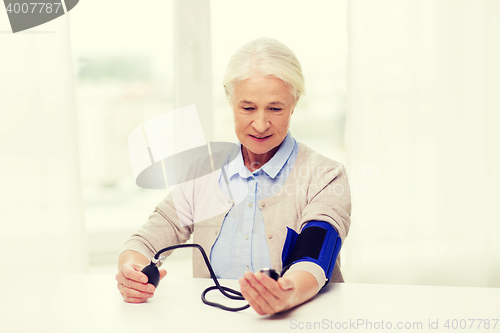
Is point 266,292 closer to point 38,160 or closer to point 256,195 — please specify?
point 256,195

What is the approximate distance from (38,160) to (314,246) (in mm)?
1106

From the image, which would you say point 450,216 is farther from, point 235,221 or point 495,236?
point 235,221

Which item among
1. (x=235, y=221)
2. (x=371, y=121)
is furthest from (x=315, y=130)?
(x=235, y=221)

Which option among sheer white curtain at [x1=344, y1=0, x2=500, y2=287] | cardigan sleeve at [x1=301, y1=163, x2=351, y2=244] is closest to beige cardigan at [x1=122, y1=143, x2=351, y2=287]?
cardigan sleeve at [x1=301, y1=163, x2=351, y2=244]

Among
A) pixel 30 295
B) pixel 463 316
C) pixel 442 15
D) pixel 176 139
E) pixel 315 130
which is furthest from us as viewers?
pixel 442 15

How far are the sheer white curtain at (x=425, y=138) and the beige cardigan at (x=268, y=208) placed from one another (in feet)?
2.33

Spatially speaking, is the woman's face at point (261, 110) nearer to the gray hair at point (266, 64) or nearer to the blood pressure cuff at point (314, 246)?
the gray hair at point (266, 64)

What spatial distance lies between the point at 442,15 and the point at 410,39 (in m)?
0.15

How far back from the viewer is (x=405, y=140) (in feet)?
5.04

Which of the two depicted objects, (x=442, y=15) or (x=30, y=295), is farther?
(x=442, y=15)

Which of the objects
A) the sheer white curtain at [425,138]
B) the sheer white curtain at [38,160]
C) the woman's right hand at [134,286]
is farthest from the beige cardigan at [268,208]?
the sheer white curtain at [425,138]

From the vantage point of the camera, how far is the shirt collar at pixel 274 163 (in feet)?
2.84

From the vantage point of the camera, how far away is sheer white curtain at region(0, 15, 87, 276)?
1.25 meters

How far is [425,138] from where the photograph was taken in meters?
1.53
